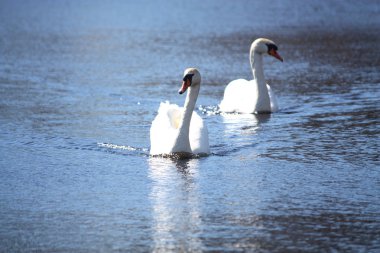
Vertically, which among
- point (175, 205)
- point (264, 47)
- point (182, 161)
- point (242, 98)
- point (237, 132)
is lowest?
point (175, 205)

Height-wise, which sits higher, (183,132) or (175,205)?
→ (183,132)

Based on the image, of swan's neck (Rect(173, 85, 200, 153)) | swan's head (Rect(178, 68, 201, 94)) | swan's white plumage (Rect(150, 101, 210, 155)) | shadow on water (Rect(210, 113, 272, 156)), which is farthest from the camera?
shadow on water (Rect(210, 113, 272, 156))

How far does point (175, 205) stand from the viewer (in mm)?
9789

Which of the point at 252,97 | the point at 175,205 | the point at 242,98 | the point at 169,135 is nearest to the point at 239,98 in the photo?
the point at 242,98

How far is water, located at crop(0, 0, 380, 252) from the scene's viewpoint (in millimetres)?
8844

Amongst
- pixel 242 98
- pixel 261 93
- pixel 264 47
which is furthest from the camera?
pixel 264 47

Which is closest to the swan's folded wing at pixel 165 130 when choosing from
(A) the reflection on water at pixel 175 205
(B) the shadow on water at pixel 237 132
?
(A) the reflection on water at pixel 175 205

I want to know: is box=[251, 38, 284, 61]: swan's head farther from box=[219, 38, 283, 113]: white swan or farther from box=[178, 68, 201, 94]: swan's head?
box=[178, 68, 201, 94]: swan's head

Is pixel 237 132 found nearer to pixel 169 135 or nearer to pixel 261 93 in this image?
pixel 169 135

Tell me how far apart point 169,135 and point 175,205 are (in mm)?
2498

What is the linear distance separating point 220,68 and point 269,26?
12.6m

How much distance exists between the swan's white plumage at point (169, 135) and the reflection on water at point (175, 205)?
8.1 inches

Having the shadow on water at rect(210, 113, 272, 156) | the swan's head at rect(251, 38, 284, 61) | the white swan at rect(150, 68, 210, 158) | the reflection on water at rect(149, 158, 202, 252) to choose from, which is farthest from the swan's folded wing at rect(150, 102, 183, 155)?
the swan's head at rect(251, 38, 284, 61)

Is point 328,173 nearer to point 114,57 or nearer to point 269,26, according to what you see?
point 114,57
